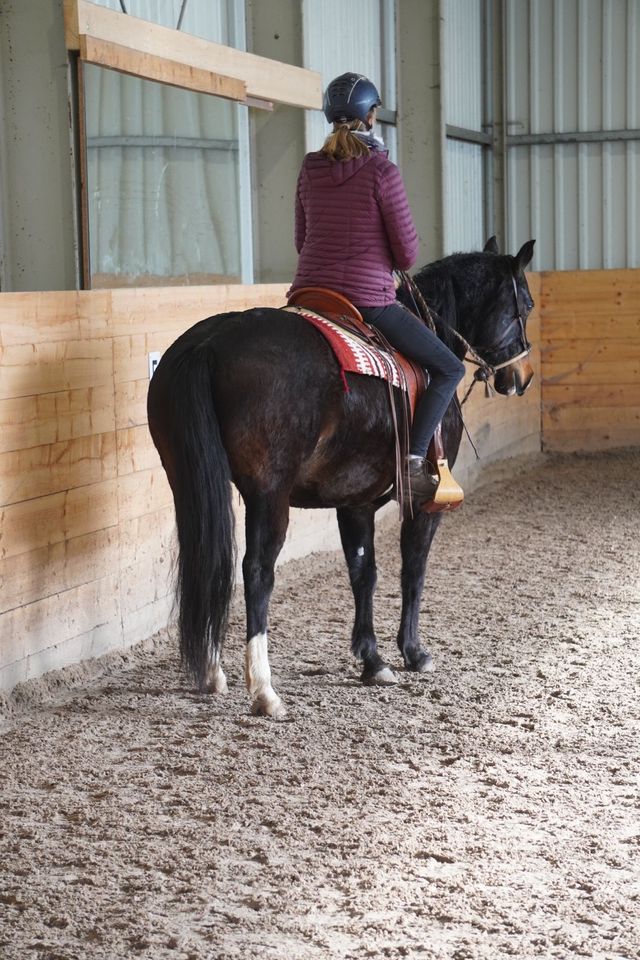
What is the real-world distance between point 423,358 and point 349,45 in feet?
19.0

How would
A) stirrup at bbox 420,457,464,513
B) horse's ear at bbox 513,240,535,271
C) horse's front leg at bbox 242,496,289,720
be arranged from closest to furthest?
→ horse's front leg at bbox 242,496,289,720
stirrup at bbox 420,457,464,513
horse's ear at bbox 513,240,535,271

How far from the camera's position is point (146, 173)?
6.15 m

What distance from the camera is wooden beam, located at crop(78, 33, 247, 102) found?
5.20 m

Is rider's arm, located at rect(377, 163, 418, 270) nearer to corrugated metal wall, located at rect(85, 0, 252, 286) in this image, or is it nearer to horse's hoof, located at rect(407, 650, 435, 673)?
horse's hoof, located at rect(407, 650, 435, 673)

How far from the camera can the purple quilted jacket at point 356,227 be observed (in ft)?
14.2

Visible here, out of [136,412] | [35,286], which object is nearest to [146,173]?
[35,286]

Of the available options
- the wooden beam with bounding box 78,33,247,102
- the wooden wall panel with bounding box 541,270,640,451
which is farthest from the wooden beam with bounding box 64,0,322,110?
the wooden wall panel with bounding box 541,270,640,451

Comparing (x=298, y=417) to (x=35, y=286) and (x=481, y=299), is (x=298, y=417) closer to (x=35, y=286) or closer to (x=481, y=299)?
(x=481, y=299)

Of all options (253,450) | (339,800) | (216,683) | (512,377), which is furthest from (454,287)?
(339,800)

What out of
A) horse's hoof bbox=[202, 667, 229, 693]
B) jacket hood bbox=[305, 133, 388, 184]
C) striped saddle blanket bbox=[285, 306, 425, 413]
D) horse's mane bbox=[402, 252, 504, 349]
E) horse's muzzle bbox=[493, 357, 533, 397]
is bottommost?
horse's hoof bbox=[202, 667, 229, 693]

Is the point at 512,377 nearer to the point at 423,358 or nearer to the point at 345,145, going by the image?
the point at 423,358

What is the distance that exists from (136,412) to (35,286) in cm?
75

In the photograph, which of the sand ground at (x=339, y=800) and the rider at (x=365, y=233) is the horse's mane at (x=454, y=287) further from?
the sand ground at (x=339, y=800)

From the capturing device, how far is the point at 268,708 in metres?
4.22
